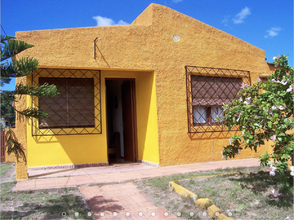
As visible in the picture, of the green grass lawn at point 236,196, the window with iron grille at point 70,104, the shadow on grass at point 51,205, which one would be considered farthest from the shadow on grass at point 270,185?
the window with iron grille at point 70,104

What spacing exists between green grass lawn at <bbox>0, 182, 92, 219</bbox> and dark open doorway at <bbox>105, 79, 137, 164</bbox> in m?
3.60

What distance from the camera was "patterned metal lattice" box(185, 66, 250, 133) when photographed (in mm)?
7469

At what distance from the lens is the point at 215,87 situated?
789 cm

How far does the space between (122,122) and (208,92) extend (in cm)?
299

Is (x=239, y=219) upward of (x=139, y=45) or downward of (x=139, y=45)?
downward

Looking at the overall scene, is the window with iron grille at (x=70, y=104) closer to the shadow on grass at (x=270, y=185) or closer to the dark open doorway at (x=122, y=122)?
the dark open doorway at (x=122, y=122)

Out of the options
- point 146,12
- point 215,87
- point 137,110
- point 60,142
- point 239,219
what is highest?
point 146,12

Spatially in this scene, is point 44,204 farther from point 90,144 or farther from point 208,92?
point 208,92

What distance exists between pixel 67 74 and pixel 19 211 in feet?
14.1

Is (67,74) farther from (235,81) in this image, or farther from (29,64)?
(235,81)

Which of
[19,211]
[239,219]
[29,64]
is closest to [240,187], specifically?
[239,219]

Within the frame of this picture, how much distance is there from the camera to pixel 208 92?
779cm

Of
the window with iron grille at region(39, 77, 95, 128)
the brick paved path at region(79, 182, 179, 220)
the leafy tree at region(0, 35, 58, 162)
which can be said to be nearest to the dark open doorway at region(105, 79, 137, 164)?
the window with iron grille at region(39, 77, 95, 128)

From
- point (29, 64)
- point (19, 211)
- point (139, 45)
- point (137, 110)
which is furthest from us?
point (137, 110)
